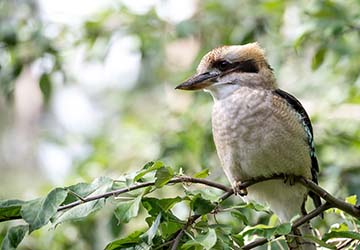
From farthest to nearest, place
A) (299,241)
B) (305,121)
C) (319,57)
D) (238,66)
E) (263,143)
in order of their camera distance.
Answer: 1. (319,57)
2. (238,66)
3. (305,121)
4. (263,143)
5. (299,241)

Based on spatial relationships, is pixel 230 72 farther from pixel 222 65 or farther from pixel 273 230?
pixel 273 230

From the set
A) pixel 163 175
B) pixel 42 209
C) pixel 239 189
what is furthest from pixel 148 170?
pixel 239 189

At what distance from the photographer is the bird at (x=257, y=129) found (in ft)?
9.64

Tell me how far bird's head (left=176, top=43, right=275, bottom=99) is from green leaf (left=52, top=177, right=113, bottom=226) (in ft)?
3.55

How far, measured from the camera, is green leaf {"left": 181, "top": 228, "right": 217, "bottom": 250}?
77.0 inches

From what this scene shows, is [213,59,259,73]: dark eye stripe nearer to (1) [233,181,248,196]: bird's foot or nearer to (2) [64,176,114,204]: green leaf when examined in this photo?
(1) [233,181,248,196]: bird's foot

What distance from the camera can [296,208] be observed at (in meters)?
3.17

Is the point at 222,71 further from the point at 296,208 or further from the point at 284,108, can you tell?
the point at 296,208

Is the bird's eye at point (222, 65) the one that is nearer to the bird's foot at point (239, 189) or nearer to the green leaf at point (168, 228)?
the bird's foot at point (239, 189)

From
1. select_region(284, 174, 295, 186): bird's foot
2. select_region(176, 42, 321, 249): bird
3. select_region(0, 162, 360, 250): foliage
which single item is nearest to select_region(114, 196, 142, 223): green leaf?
select_region(0, 162, 360, 250): foliage

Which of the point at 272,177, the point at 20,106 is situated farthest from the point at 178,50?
the point at 272,177

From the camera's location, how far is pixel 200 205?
2160 millimetres

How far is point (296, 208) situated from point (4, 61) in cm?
204

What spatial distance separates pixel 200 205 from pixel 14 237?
1.62 feet
